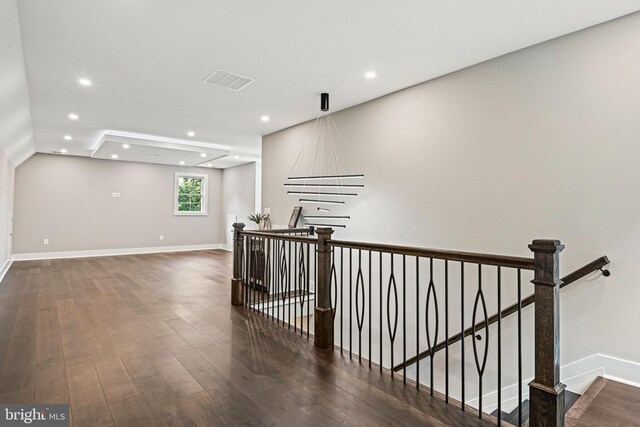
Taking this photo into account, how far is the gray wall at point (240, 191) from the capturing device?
9477 mm

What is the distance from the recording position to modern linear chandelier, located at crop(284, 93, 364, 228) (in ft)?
15.9

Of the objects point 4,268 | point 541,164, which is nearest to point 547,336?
point 541,164

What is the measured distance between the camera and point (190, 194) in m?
10.4

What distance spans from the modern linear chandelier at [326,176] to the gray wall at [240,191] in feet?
13.1

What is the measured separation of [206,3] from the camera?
8.02 ft

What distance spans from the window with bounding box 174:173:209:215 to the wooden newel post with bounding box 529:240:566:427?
9.91 meters

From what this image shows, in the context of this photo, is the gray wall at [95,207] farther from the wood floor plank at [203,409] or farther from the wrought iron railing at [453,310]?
the wood floor plank at [203,409]

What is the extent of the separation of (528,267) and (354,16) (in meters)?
2.10

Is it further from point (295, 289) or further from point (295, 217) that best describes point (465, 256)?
point (295, 217)

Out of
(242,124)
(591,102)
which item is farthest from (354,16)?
(242,124)

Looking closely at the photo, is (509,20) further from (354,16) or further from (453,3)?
(354,16)

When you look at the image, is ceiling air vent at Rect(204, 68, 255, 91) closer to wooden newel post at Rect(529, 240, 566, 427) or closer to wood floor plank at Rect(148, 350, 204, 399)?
wood floor plank at Rect(148, 350, 204, 399)

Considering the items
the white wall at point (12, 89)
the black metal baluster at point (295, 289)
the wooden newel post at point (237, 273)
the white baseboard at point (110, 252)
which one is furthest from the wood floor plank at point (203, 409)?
the white baseboard at point (110, 252)

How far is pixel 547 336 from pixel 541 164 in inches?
72.5
